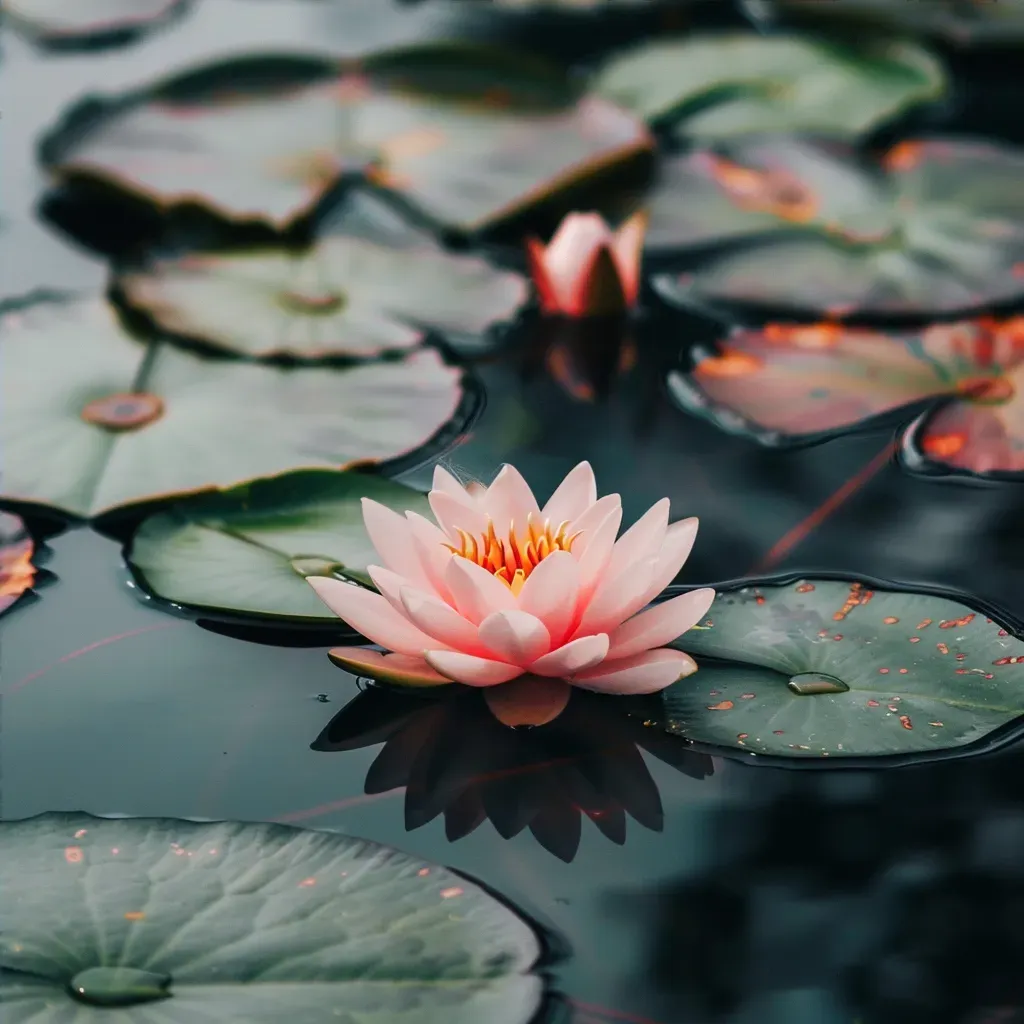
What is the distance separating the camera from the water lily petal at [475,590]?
3.83 ft

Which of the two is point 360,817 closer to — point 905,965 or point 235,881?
point 235,881

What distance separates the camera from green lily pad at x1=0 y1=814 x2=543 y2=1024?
97 centimetres

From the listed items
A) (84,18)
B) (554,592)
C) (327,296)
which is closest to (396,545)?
(554,592)

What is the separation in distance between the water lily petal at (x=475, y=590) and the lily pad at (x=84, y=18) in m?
2.42

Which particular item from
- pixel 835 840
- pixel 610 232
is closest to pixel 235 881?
pixel 835 840

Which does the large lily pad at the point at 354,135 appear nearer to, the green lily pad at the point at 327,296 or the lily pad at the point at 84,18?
the green lily pad at the point at 327,296

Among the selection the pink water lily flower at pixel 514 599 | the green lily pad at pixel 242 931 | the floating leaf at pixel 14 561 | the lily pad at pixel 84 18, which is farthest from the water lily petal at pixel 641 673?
the lily pad at pixel 84 18

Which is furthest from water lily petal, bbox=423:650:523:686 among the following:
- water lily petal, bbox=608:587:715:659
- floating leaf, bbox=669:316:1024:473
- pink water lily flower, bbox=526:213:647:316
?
pink water lily flower, bbox=526:213:647:316

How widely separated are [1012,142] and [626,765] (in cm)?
190

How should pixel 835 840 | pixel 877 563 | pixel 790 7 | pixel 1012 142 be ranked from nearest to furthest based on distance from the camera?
pixel 835 840, pixel 877 563, pixel 1012 142, pixel 790 7

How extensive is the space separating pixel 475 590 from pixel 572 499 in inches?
8.3

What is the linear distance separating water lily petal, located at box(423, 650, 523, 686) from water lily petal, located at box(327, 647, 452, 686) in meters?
0.01

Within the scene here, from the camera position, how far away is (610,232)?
229 cm

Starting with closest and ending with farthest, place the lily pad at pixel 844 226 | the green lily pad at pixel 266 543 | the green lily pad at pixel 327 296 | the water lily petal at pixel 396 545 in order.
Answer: the water lily petal at pixel 396 545 → the green lily pad at pixel 266 543 → the green lily pad at pixel 327 296 → the lily pad at pixel 844 226
